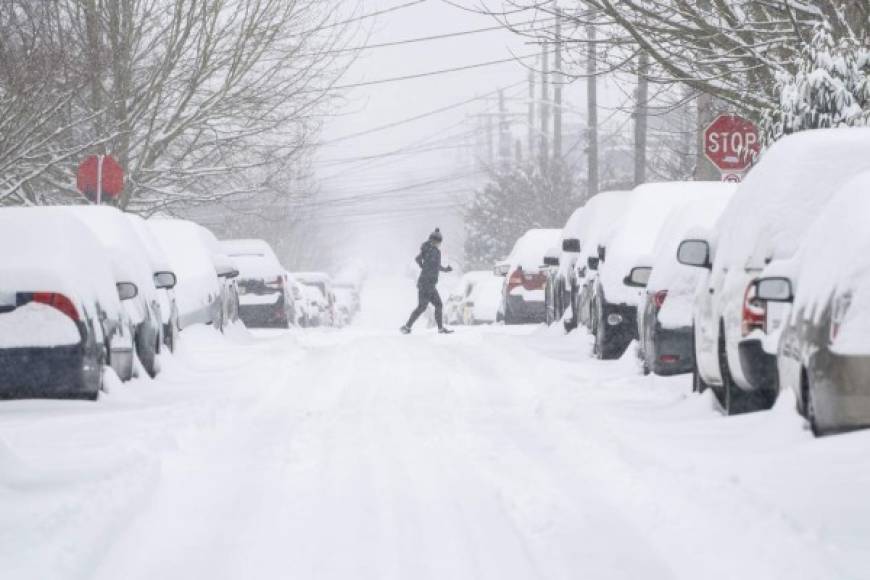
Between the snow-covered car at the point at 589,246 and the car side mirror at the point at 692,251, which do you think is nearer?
the car side mirror at the point at 692,251

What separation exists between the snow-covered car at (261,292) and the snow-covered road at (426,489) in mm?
15949

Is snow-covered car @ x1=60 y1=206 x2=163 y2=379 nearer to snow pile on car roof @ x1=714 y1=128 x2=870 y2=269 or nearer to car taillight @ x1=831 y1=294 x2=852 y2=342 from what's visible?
snow pile on car roof @ x1=714 y1=128 x2=870 y2=269

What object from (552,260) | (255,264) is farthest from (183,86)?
(552,260)

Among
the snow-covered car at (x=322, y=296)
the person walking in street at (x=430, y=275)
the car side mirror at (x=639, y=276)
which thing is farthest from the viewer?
the snow-covered car at (x=322, y=296)

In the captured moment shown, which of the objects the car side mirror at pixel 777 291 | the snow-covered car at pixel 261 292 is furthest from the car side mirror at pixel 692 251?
the snow-covered car at pixel 261 292

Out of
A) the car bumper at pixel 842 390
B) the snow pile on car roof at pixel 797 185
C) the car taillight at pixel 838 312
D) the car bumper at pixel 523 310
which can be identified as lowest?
the car bumper at pixel 523 310

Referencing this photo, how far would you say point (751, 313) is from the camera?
31.5 feet

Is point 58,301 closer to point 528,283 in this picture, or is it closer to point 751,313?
point 751,313

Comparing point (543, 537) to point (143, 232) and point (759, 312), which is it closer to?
point (759, 312)

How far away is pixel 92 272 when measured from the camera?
12219 mm

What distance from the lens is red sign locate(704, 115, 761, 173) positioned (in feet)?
65.5

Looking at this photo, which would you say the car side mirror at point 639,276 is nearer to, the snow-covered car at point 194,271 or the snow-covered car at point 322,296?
the snow-covered car at point 194,271

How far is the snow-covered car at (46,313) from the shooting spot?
11055mm

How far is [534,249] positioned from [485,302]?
28.6ft
